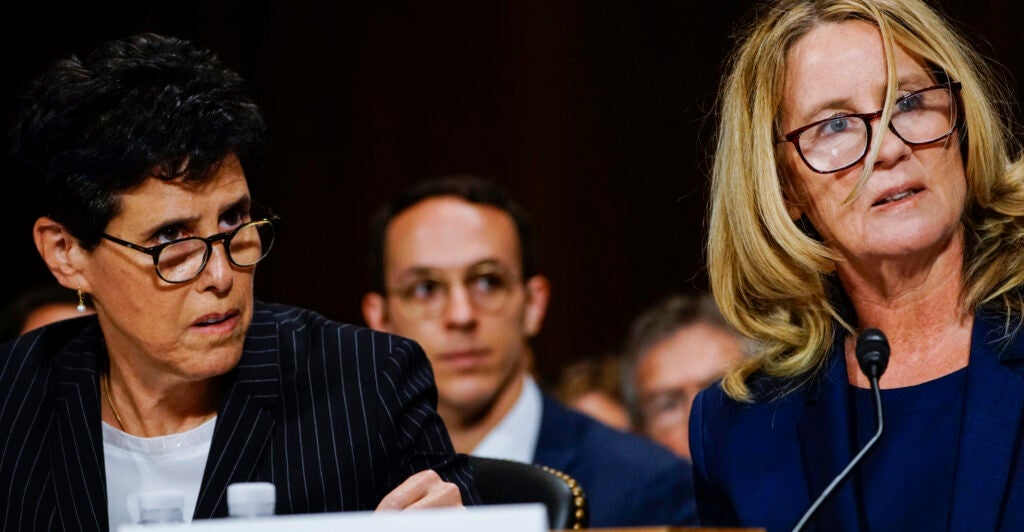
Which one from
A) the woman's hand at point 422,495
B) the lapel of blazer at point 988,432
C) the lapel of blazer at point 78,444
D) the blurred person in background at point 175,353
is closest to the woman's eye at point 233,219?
the blurred person in background at point 175,353

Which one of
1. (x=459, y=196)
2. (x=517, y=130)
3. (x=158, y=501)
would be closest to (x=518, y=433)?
(x=459, y=196)

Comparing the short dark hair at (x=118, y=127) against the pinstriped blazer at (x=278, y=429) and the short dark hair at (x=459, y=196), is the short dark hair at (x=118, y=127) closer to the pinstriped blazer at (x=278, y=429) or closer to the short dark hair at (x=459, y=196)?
the pinstriped blazer at (x=278, y=429)

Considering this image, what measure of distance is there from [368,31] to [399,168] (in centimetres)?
59

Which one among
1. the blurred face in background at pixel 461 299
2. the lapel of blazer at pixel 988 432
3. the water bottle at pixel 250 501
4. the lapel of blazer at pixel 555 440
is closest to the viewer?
the water bottle at pixel 250 501

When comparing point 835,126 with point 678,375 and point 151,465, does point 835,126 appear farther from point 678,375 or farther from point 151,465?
point 678,375

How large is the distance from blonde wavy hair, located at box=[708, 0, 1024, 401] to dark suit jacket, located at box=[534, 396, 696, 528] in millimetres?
1129

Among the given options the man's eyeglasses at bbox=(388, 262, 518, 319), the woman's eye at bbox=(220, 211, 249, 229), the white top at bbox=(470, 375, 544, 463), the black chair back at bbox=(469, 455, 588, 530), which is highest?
the woman's eye at bbox=(220, 211, 249, 229)

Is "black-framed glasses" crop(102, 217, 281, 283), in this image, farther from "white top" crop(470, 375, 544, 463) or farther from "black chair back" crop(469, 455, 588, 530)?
"white top" crop(470, 375, 544, 463)

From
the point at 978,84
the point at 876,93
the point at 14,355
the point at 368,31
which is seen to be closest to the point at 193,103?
the point at 14,355

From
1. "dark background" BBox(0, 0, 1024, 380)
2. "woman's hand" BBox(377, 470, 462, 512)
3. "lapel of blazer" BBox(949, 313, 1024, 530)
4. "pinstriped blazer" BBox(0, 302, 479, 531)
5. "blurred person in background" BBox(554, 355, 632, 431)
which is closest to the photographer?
"woman's hand" BBox(377, 470, 462, 512)

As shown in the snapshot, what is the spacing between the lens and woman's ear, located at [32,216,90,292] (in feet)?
7.40

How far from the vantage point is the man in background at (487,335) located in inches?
138

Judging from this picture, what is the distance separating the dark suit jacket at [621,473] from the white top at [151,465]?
1.33 meters

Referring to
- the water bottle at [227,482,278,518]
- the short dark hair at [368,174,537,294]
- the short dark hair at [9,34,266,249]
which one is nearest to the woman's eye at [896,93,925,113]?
the short dark hair at [9,34,266,249]
